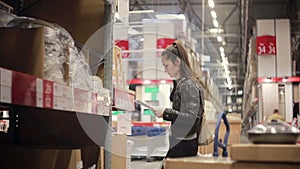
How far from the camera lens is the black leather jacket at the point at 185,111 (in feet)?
9.11

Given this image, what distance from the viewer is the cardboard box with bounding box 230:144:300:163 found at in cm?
141

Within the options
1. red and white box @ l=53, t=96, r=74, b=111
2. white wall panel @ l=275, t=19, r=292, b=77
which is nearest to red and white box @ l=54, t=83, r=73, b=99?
red and white box @ l=53, t=96, r=74, b=111

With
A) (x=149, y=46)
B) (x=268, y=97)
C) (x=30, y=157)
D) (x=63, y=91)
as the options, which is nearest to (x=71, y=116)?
(x=30, y=157)

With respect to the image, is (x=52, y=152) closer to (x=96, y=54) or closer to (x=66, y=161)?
(x=66, y=161)

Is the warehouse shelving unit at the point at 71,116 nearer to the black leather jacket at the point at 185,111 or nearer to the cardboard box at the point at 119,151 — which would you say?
the cardboard box at the point at 119,151

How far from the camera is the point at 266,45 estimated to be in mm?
11086

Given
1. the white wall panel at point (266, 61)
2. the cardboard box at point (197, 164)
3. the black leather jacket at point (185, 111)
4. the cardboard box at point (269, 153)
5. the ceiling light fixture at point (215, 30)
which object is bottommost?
the cardboard box at point (197, 164)

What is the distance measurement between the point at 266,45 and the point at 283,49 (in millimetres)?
461

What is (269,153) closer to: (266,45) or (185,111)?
(185,111)

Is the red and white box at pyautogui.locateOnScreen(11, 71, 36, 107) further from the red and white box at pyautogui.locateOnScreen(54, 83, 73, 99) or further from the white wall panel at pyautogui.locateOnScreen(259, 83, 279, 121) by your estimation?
the white wall panel at pyautogui.locateOnScreen(259, 83, 279, 121)

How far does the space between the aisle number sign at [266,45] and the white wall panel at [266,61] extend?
0.10 meters

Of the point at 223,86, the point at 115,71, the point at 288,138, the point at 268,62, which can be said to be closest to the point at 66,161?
the point at 115,71

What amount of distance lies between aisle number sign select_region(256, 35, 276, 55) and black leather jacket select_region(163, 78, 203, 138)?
28.5 feet

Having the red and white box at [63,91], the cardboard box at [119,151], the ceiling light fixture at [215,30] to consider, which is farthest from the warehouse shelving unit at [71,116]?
the ceiling light fixture at [215,30]
